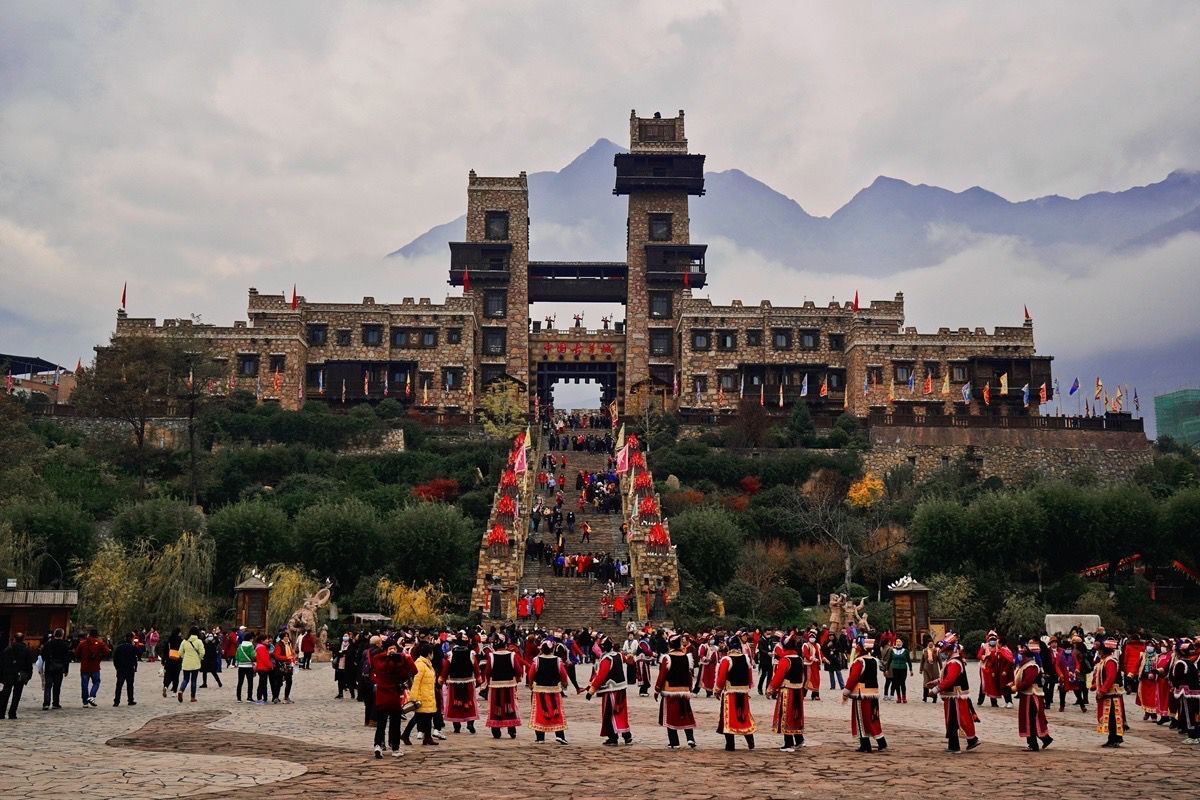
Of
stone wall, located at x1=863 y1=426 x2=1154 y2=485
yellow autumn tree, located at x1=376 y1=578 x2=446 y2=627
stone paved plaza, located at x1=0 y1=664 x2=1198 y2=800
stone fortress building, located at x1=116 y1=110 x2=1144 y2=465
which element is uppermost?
stone fortress building, located at x1=116 y1=110 x2=1144 y2=465

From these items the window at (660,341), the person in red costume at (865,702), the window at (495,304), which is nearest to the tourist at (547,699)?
the person in red costume at (865,702)

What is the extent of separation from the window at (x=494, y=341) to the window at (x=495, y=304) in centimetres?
109

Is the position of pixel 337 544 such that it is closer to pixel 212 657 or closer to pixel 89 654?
pixel 212 657

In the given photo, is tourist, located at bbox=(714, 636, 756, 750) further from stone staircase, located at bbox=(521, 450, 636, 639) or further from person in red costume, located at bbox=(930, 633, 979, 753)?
stone staircase, located at bbox=(521, 450, 636, 639)

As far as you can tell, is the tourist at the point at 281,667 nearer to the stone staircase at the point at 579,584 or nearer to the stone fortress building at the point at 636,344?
the stone staircase at the point at 579,584

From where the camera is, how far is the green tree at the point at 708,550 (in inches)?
1704

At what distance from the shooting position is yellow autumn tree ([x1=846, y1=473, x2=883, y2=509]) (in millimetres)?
54281

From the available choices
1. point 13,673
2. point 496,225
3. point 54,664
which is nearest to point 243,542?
point 54,664

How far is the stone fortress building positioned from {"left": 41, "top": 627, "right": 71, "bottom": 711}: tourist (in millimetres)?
49860

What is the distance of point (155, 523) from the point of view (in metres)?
42.0

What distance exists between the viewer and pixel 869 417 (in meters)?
63.9

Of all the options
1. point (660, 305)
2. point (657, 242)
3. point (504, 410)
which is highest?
point (657, 242)

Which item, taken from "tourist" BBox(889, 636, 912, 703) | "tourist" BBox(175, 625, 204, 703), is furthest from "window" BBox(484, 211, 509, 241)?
Result: "tourist" BBox(889, 636, 912, 703)

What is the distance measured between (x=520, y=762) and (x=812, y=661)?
1071 centimetres
